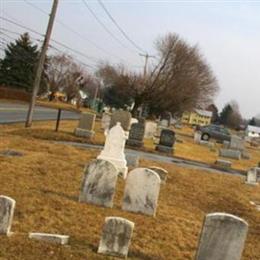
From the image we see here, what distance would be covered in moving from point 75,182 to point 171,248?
4.50 metres

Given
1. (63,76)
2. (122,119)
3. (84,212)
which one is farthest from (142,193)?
(63,76)

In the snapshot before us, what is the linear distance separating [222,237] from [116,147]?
7751 mm

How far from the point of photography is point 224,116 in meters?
160

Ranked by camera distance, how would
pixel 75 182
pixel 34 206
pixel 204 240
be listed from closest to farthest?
pixel 204 240 → pixel 34 206 → pixel 75 182

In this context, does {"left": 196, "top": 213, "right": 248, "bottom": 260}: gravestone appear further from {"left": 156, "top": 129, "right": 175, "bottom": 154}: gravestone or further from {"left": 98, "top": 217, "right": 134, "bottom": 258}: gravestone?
{"left": 156, "top": 129, "right": 175, "bottom": 154}: gravestone

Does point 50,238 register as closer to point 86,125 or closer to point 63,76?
point 86,125

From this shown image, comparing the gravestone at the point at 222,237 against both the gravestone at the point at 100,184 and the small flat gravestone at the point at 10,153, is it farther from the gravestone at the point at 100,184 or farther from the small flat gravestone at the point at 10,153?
the small flat gravestone at the point at 10,153

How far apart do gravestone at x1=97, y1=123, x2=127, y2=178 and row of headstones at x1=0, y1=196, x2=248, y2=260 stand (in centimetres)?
725

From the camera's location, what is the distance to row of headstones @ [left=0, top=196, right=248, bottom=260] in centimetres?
765

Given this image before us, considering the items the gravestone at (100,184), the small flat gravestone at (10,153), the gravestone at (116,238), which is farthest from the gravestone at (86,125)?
the gravestone at (116,238)

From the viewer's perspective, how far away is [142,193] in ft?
34.9

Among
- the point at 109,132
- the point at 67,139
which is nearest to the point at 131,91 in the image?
the point at 67,139

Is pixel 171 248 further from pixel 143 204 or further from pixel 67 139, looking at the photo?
pixel 67 139

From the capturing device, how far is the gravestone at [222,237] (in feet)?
25.1
